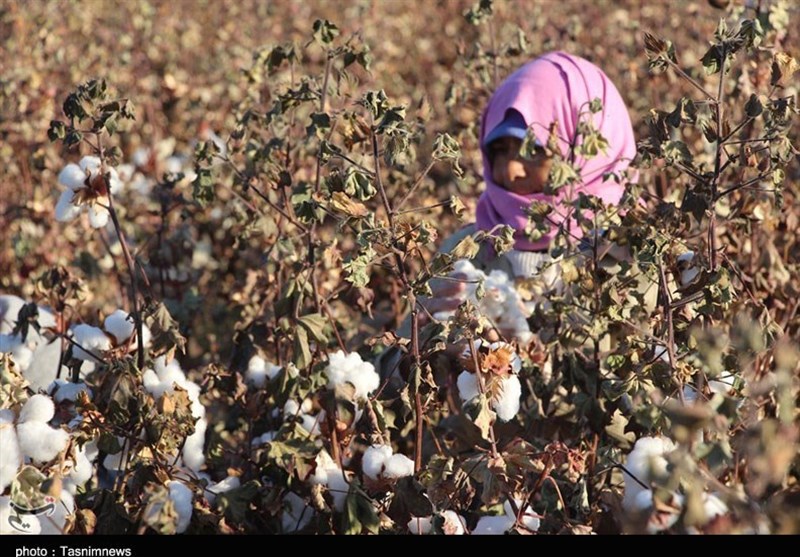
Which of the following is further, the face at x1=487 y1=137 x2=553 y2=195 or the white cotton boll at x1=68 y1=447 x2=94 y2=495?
the face at x1=487 y1=137 x2=553 y2=195

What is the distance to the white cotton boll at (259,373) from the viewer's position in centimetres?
222

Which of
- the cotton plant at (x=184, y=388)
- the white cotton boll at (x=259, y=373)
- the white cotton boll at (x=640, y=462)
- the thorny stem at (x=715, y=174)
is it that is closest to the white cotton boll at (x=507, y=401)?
the white cotton boll at (x=640, y=462)

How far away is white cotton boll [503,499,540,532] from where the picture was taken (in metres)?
1.70

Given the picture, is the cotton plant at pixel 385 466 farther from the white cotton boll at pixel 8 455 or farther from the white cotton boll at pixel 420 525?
the white cotton boll at pixel 8 455

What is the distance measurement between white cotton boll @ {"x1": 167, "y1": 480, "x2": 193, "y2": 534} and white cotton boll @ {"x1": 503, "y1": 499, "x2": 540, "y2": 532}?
19.4 inches

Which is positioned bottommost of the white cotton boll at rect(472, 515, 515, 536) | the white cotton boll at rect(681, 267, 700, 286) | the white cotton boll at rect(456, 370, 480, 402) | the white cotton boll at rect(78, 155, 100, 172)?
the white cotton boll at rect(472, 515, 515, 536)

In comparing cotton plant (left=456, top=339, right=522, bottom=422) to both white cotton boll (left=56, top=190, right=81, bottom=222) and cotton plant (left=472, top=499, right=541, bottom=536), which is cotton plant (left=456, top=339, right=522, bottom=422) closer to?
cotton plant (left=472, top=499, right=541, bottom=536)

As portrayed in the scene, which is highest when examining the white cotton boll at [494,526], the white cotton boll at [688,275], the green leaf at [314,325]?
the white cotton boll at [688,275]

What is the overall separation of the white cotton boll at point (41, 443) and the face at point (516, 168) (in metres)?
1.34

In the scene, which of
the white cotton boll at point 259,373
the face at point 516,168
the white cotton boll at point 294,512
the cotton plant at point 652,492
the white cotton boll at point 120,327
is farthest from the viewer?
the face at point 516,168

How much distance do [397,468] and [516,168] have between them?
109 cm

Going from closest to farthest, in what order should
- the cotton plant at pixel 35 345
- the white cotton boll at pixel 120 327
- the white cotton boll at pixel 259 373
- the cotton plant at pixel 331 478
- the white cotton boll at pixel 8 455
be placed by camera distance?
the white cotton boll at pixel 8 455 < the cotton plant at pixel 331 478 < the white cotton boll at pixel 120 327 < the white cotton boll at pixel 259 373 < the cotton plant at pixel 35 345

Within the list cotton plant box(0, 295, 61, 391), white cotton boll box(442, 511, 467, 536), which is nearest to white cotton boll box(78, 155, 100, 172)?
cotton plant box(0, 295, 61, 391)

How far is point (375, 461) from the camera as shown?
1753mm
